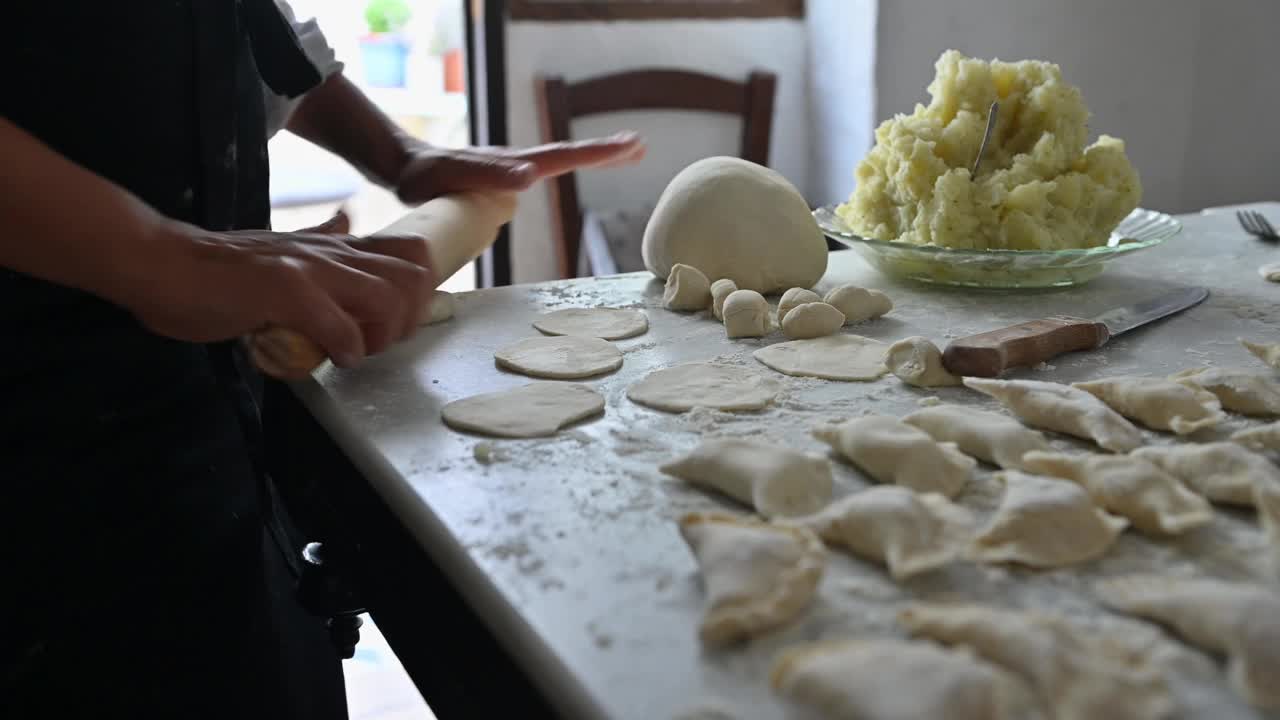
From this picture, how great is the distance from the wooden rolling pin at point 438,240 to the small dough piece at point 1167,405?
2.00 ft

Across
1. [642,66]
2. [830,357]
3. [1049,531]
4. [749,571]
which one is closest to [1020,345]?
[830,357]

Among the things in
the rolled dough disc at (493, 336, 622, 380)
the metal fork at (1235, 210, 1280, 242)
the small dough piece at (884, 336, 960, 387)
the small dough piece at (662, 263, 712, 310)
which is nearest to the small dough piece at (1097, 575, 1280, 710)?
the small dough piece at (884, 336, 960, 387)

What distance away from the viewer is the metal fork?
4.87 feet

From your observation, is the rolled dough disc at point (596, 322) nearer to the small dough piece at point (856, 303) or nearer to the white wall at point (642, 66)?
the small dough piece at point (856, 303)

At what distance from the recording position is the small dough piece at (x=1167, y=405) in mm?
774

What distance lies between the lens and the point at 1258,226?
1.51m

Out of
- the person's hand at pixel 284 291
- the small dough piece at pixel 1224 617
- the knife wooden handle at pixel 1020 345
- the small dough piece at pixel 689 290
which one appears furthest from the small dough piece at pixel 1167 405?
the person's hand at pixel 284 291

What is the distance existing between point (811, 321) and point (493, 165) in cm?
44

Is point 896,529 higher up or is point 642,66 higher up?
point 642,66

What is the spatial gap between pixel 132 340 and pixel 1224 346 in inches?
39.1

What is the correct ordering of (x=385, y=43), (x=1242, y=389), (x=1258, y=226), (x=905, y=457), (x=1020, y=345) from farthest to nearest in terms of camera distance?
(x=385, y=43), (x=1258, y=226), (x=1020, y=345), (x=1242, y=389), (x=905, y=457)

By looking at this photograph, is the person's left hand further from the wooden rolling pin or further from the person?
the person

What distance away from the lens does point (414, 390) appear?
90 centimetres

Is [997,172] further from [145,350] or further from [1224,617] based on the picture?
[145,350]
